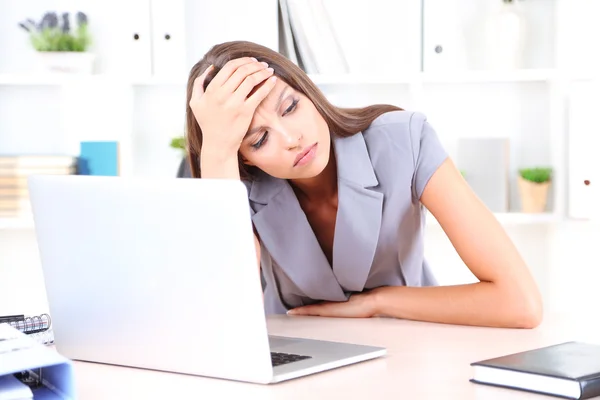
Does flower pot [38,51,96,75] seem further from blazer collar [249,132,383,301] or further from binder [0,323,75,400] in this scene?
binder [0,323,75,400]

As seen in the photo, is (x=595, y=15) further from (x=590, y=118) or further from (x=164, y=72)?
(x=164, y=72)

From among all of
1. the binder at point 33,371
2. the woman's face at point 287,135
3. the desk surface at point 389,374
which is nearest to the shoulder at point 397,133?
the woman's face at point 287,135

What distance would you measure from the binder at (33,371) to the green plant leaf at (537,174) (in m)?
2.13

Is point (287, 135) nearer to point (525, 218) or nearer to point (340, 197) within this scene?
point (340, 197)

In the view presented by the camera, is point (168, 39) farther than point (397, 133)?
Yes

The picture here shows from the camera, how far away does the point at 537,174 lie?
284 cm

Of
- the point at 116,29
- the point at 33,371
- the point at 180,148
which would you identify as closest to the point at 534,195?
the point at 180,148

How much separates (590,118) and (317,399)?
6.80 ft

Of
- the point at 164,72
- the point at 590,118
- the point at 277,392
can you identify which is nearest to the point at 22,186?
the point at 164,72

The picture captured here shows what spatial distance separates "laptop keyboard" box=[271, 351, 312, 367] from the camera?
3.71ft

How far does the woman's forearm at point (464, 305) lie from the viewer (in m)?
1.48

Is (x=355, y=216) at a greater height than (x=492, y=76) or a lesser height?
lesser

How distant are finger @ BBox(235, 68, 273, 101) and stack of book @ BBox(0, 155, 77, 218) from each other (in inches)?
56.5

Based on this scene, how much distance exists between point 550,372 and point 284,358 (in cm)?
36
